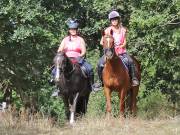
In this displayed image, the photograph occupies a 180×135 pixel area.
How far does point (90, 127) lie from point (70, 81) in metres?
2.85

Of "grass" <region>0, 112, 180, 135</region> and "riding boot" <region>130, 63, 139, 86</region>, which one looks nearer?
"grass" <region>0, 112, 180, 135</region>

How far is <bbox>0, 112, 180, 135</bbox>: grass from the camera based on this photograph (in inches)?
373

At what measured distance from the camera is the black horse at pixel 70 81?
474 inches

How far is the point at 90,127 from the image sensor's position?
32.9ft

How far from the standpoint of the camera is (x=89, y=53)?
925 inches

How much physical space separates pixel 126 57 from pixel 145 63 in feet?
17.6

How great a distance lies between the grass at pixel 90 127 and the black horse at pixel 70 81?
148 centimetres

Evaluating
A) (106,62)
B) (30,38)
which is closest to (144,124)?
(106,62)

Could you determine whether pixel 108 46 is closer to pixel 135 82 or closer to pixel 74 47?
pixel 74 47

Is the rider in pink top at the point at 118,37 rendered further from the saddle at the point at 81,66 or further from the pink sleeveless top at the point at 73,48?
the pink sleeveless top at the point at 73,48

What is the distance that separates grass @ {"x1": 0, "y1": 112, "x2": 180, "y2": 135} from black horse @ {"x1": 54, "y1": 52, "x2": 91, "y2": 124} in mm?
1481

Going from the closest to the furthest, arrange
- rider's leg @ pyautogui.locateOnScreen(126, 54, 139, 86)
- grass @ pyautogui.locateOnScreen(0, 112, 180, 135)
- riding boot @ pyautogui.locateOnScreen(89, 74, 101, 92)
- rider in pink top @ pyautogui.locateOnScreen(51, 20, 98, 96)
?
grass @ pyautogui.locateOnScreen(0, 112, 180, 135) → rider in pink top @ pyautogui.locateOnScreen(51, 20, 98, 96) → rider's leg @ pyautogui.locateOnScreen(126, 54, 139, 86) → riding boot @ pyautogui.locateOnScreen(89, 74, 101, 92)

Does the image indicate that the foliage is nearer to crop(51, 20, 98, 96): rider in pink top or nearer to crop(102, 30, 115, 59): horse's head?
crop(51, 20, 98, 96): rider in pink top

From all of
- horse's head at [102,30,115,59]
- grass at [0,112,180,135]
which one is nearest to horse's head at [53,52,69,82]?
horse's head at [102,30,115,59]
